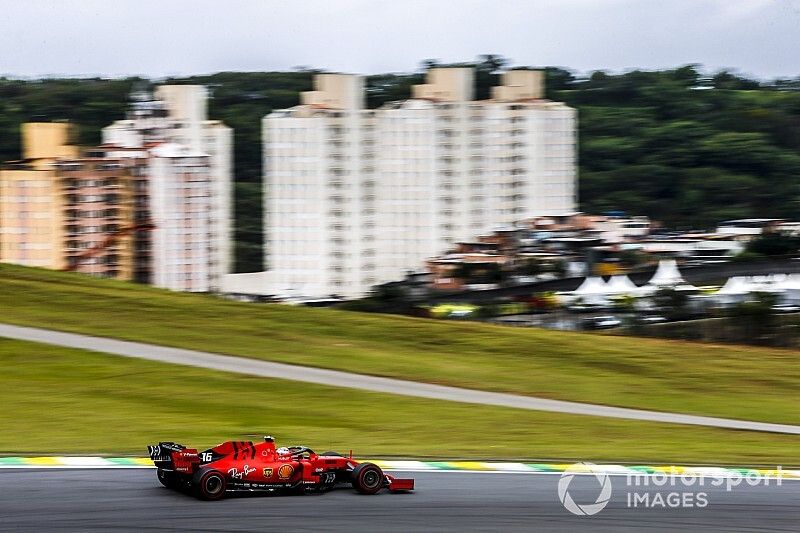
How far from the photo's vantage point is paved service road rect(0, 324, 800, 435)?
71.9 ft

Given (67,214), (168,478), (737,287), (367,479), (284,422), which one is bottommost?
(737,287)

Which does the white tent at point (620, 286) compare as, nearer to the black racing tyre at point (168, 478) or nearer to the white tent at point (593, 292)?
the white tent at point (593, 292)

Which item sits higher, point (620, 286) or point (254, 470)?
point (254, 470)

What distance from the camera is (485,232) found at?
7588cm

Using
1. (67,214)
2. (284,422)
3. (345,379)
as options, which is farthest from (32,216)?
(284,422)

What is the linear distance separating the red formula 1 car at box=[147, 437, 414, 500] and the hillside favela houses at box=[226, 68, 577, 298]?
56.7 m

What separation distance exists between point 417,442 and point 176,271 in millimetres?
44943

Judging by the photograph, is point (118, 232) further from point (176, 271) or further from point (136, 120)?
point (136, 120)

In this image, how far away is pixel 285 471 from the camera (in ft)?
38.1

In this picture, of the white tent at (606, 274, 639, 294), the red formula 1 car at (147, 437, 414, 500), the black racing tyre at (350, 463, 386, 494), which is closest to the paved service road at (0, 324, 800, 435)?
the black racing tyre at (350, 463, 386, 494)

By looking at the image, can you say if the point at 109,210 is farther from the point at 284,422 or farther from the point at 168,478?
the point at 168,478

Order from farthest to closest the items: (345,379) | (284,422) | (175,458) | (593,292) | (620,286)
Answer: (620,286), (593,292), (345,379), (284,422), (175,458)

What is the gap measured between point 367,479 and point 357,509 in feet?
2.10

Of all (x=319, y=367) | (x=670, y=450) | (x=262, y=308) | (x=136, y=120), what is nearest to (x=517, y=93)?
(x=136, y=120)
